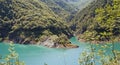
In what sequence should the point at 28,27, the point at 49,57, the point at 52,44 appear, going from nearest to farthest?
the point at 49,57 → the point at 52,44 → the point at 28,27

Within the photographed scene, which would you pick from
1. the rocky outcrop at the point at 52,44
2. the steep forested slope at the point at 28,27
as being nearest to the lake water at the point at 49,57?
the rocky outcrop at the point at 52,44

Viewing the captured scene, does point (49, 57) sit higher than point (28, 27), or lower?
lower

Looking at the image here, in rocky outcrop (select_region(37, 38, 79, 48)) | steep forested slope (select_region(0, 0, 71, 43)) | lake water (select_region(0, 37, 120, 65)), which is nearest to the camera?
lake water (select_region(0, 37, 120, 65))

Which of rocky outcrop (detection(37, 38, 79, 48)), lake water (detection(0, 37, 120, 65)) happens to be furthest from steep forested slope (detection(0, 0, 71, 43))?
lake water (detection(0, 37, 120, 65))

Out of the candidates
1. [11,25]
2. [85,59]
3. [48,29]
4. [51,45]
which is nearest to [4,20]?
[11,25]

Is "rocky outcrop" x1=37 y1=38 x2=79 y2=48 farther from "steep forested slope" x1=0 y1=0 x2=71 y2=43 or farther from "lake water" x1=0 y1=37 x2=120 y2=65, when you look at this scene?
"lake water" x1=0 y1=37 x2=120 y2=65

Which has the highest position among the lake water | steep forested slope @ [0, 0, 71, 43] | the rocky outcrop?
steep forested slope @ [0, 0, 71, 43]

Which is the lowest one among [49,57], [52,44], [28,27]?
[49,57]

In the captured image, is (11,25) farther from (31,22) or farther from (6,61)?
(6,61)

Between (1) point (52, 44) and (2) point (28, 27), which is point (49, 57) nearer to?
(1) point (52, 44)

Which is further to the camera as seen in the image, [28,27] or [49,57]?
[28,27]

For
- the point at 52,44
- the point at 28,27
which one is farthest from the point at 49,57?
the point at 28,27

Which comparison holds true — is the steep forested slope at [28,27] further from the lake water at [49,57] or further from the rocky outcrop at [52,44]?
the lake water at [49,57]
